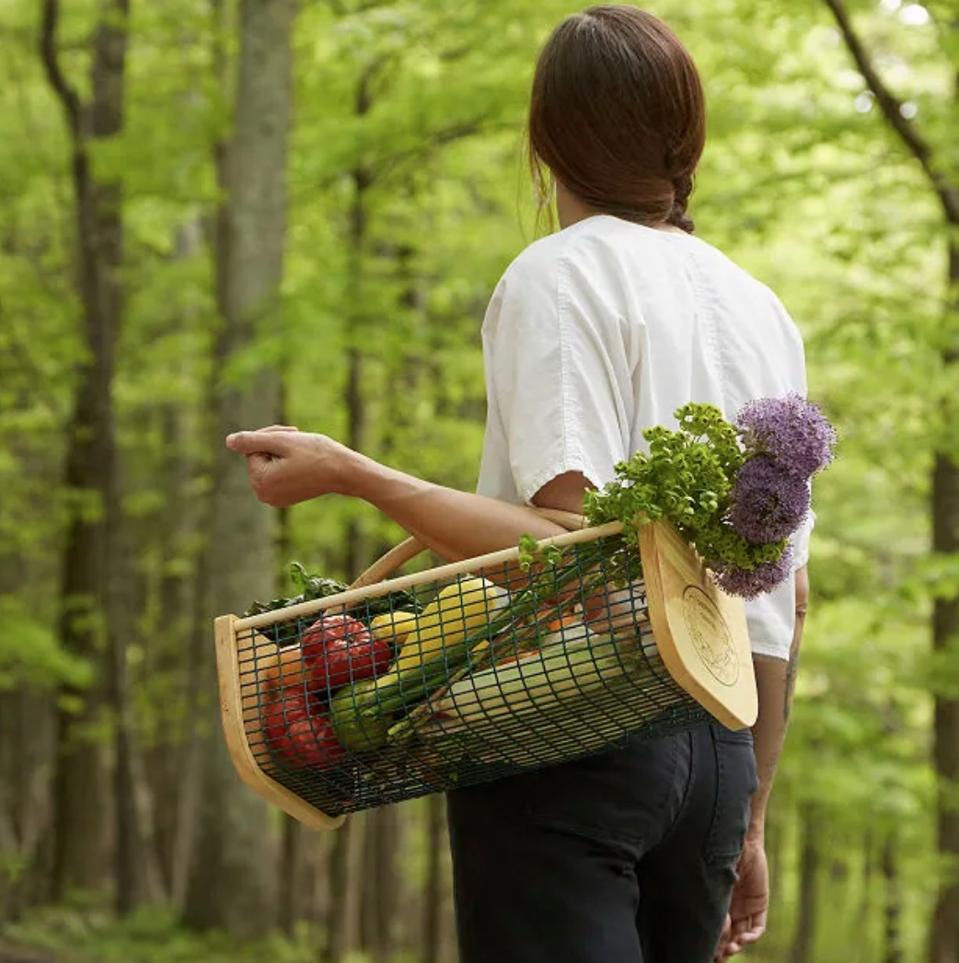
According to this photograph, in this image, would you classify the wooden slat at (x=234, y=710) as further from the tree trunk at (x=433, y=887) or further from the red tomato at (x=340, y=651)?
the tree trunk at (x=433, y=887)

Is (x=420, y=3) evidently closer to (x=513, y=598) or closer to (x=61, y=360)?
(x=61, y=360)

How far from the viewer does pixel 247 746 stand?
2086 millimetres

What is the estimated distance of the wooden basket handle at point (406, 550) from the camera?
2029 millimetres

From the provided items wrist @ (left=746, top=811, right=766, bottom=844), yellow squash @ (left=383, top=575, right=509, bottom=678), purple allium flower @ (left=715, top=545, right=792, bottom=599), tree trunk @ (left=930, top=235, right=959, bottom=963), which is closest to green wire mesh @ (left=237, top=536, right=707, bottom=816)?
yellow squash @ (left=383, top=575, right=509, bottom=678)

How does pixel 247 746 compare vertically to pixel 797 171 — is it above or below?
below

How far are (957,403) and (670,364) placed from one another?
755 cm

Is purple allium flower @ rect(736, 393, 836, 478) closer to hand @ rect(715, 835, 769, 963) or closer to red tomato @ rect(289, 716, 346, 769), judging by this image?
red tomato @ rect(289, 716, 346, 769)

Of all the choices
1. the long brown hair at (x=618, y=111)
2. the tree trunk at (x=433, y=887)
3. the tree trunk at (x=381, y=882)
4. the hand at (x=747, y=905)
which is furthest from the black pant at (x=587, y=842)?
the tree trunk at (x=381, y=882)

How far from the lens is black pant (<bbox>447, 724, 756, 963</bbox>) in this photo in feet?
6.88

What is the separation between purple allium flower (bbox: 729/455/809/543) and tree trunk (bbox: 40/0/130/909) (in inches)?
475

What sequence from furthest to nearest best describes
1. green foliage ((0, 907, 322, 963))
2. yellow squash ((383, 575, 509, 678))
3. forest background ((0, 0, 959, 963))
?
green foliage ((0, 907, 322, 963)), forest background ((0, 0, 959, 963)), yellow squash ((383, 575, 509, 678))

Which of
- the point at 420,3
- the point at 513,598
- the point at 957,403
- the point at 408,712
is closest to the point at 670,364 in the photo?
the point at 513,598

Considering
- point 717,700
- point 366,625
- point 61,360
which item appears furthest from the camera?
point 61,360

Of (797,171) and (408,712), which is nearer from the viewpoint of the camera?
(408,712)
